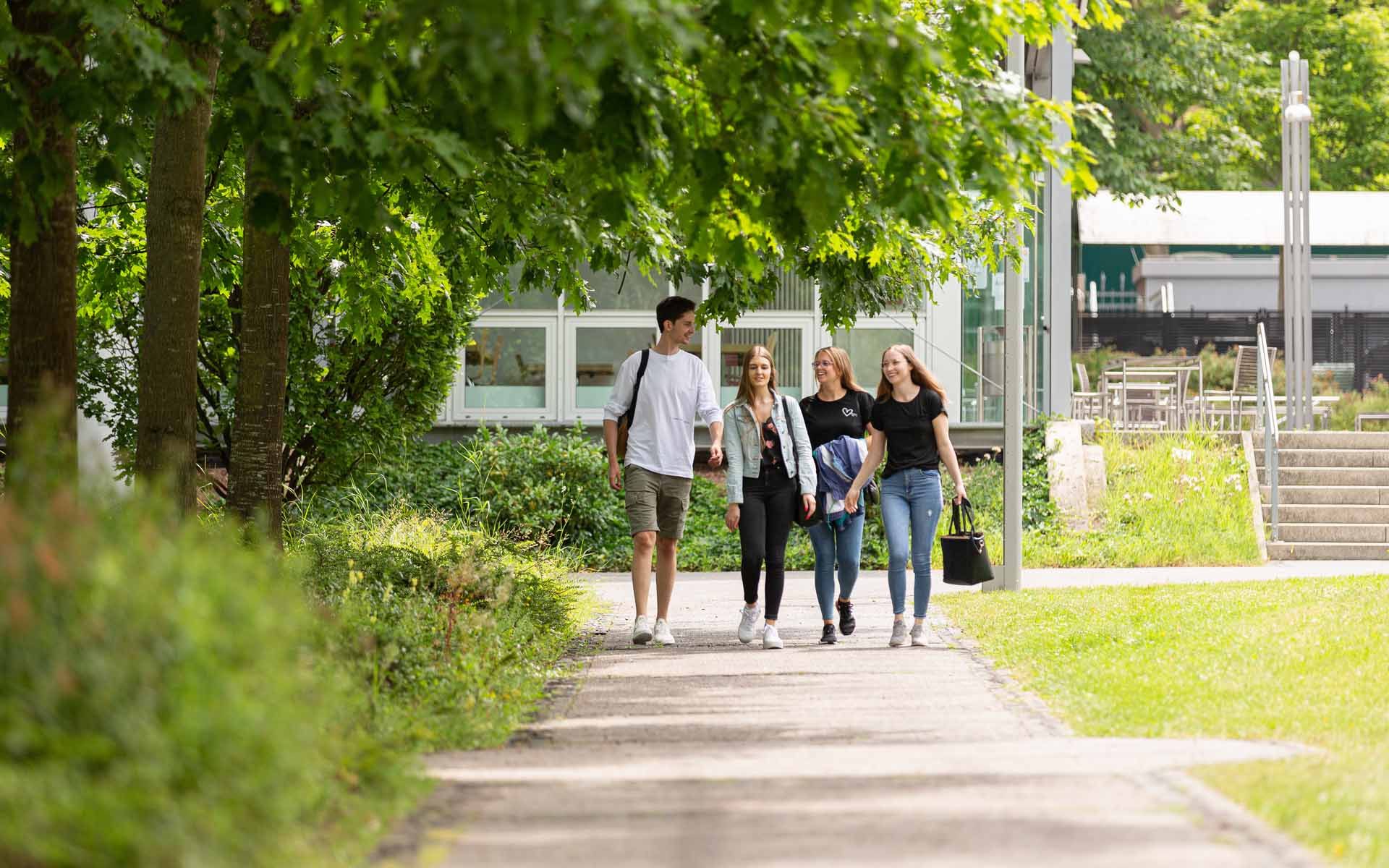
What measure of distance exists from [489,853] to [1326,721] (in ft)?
12.5

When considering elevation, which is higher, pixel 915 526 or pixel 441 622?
pixel 915 526

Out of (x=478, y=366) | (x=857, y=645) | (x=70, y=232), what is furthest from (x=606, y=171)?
(x=478, y=366)

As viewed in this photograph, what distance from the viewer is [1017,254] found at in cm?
1059

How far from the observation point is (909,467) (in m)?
9.42

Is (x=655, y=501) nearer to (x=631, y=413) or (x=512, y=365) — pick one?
(x=631, y=413)

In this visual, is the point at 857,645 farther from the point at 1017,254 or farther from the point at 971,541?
the point at 1017,254

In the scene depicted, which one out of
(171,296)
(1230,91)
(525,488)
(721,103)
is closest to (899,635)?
(721,103)

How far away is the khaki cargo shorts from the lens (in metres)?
9.12

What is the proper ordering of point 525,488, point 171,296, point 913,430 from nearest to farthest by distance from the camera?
point 171,296, point 913,430, point 525,488

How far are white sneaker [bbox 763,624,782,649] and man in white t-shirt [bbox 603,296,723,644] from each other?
550mm

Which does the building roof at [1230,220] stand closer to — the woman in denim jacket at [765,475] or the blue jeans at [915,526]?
the blue jeans at [915,526]

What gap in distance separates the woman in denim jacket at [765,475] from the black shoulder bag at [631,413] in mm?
536

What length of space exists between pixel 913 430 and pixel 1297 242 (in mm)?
11791

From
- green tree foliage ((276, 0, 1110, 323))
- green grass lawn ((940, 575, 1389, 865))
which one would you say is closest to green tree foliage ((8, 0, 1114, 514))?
green tree foliage ((276, 0, 1110, 323))
